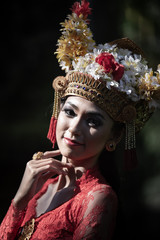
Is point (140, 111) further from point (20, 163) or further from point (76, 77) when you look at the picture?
point (20, 163)

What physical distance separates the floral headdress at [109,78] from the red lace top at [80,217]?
13.8 inches

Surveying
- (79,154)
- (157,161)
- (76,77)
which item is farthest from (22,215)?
(157,161)

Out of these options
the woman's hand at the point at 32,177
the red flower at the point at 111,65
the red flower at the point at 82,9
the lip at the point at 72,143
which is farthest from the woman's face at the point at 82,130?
the red flower at the point at 82,9

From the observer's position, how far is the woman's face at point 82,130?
75.0 inches

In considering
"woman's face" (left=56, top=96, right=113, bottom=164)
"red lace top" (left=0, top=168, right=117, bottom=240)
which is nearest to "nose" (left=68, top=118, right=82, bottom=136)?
"woman's face" (left=56, top=96, right=113, bottom=164)

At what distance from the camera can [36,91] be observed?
3021 millimetres

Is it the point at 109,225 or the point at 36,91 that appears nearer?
the point at 109,225

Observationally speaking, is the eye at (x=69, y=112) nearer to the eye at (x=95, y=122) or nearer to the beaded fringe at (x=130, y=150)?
the eye at (x=95, y=122)

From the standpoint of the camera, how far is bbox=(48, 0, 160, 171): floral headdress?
6.38 feet

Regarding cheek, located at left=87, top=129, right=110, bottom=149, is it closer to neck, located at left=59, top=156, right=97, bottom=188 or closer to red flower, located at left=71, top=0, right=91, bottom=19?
neck, located at left=59, top=156, right=97, bottom=188

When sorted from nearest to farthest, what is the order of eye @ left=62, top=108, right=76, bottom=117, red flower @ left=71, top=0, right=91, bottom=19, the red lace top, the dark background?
the red lace top, eye @ left=62, top=108, right=76, bottom=117, red flower @ left=71, top=0, right=91, bottom=19, the dark background

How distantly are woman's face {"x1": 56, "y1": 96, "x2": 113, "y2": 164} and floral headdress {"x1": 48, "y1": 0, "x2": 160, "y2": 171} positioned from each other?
0.05 m

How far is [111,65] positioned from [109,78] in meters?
0.08

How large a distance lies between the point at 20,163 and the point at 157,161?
3.91 feet
